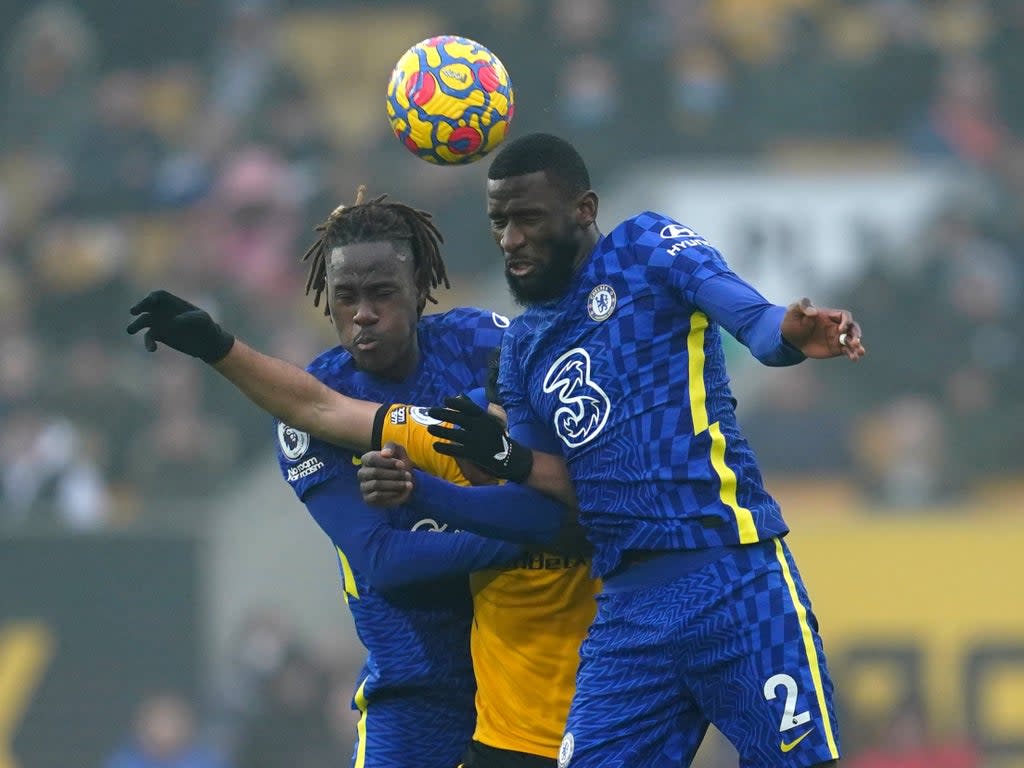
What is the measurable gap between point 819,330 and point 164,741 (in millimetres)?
6665

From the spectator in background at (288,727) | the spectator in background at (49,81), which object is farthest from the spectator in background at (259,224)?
the spectator in background at (288,727)

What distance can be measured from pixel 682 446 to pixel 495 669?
3.09 ft

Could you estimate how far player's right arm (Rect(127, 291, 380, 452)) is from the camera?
4863 millimetres

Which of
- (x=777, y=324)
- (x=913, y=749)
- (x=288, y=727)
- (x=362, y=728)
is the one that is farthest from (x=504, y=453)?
(x=913, y=749)

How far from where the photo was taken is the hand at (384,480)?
4.77 meters

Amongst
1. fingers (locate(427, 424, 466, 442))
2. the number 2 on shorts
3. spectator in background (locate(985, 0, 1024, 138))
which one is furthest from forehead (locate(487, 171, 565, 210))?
spectator in background (locate(985, 0, 1024, 138))

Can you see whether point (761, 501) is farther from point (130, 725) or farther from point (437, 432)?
point (130, 725)

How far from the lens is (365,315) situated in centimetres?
521

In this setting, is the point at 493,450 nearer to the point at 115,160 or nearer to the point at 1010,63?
the point at 115,160

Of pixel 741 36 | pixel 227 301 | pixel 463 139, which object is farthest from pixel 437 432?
pixel 741 36

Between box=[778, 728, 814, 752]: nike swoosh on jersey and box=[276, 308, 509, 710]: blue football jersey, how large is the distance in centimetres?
113

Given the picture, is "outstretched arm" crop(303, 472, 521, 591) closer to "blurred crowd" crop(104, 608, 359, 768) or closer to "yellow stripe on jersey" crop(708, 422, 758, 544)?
"yellow stripe on jersey" crop(708, 422, 758, 544)

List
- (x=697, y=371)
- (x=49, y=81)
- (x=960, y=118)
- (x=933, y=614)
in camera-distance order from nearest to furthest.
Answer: (x=697, y=371) < (x=933, y=614) < (x=960, y=118) < (x=49, y=81)

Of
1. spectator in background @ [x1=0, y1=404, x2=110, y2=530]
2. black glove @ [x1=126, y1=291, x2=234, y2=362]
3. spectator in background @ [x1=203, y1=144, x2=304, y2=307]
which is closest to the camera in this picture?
black glove @ [x1=126, y1=291, x2=234, y2=362]
